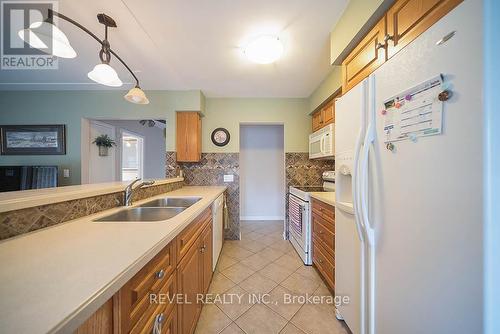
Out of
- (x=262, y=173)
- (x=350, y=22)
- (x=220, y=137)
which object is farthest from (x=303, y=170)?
(x=350, y=22)

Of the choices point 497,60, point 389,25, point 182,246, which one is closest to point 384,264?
point 497,60

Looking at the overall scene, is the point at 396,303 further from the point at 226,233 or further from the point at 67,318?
the point at 226,233

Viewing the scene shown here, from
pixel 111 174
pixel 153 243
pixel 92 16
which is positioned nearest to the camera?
pixel 153 243

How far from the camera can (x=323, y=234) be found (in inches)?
74.4

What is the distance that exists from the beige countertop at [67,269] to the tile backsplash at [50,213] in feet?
0.15

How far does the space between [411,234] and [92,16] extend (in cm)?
262

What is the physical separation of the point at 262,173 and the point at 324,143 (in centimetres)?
198

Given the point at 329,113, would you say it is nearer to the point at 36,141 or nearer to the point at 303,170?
the point at 303,170

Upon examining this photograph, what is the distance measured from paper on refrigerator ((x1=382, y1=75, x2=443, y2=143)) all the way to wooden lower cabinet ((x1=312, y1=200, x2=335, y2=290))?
1030 mm

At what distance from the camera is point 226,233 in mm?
3062

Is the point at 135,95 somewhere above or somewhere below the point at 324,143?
above

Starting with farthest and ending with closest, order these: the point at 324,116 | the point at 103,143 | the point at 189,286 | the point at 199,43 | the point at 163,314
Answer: the point at 103,143, the point at 324,116, the point at 199,43, the point at 189,286, the point at 163,314

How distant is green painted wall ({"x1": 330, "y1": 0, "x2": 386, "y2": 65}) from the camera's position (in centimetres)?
116

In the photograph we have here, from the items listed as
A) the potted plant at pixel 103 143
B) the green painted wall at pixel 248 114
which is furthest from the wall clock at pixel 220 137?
the potted plant at pixel 103 143
